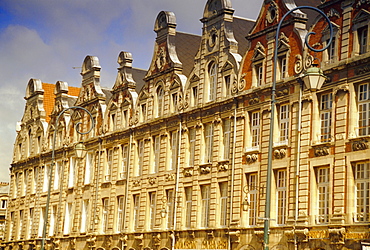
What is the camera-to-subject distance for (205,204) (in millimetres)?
42094

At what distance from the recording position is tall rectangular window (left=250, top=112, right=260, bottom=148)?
38.4 meters

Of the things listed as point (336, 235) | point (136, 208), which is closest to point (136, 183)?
point (136, 208)

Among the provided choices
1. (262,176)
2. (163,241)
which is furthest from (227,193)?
(163,241)

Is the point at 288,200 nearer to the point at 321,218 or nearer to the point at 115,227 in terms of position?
the point at 321,218

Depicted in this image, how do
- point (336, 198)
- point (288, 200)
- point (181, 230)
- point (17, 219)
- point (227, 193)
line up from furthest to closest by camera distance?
point (17, 219), point (181, 230), point (227, 193), point (288, 200), point (336, 198)

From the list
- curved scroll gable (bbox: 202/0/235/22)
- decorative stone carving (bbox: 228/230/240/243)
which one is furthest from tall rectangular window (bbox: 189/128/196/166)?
decorative stone carving (bbox: 228/230/240/243)

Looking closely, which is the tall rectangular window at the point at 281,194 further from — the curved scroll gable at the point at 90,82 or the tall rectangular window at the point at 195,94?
the curved scroll gable at the point at 90,82

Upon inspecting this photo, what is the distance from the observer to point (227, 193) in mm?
40188

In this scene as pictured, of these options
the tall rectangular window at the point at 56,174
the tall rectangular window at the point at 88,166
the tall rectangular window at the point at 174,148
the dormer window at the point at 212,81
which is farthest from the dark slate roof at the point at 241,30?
the tall rectangular window at the point at 56,174

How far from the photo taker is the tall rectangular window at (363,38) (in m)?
32.6

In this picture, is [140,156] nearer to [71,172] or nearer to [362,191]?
[71,172]

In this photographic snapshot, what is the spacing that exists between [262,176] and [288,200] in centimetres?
233

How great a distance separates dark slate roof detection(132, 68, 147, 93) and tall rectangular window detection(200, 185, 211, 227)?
11.1 m

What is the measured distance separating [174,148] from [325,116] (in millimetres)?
12679
